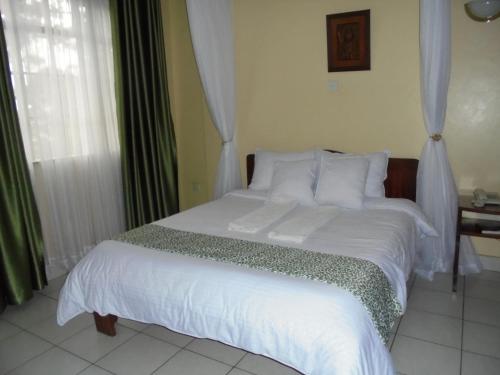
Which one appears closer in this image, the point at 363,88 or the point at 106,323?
the point at 106,323

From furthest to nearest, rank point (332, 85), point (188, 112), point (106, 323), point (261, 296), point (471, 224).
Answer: point (188, 112)
point (332, 85)
point (471, 224)
point (106, 323)
point (261, 296)

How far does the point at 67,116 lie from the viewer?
329cm

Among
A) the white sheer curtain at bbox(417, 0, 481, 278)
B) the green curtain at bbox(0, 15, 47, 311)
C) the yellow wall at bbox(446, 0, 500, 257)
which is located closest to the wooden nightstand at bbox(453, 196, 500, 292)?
the white sheer curtain at bbox(417, 0, 481, 278)

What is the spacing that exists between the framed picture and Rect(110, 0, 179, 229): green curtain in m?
1.70

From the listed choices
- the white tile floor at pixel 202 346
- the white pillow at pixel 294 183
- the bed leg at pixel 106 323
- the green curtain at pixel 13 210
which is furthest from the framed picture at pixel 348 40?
the bed leg at pixel 106 323

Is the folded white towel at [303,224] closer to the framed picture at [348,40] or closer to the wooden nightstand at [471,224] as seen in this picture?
the wooden nightstand at [471,224]

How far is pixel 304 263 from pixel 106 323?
1376mm

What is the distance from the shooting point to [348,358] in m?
1.52

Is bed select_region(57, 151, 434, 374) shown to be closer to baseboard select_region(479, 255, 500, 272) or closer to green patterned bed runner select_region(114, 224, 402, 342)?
green patterned bed runner select_region(114, 224, 402, 342)

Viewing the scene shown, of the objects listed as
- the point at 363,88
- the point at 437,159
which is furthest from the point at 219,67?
the point at 437,159

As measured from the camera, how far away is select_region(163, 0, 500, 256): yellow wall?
9.52 ft

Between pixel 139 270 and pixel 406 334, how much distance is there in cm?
163

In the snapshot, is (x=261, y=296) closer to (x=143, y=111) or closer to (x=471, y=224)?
(x=471, y=224)

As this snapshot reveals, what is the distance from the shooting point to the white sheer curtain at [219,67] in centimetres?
330
